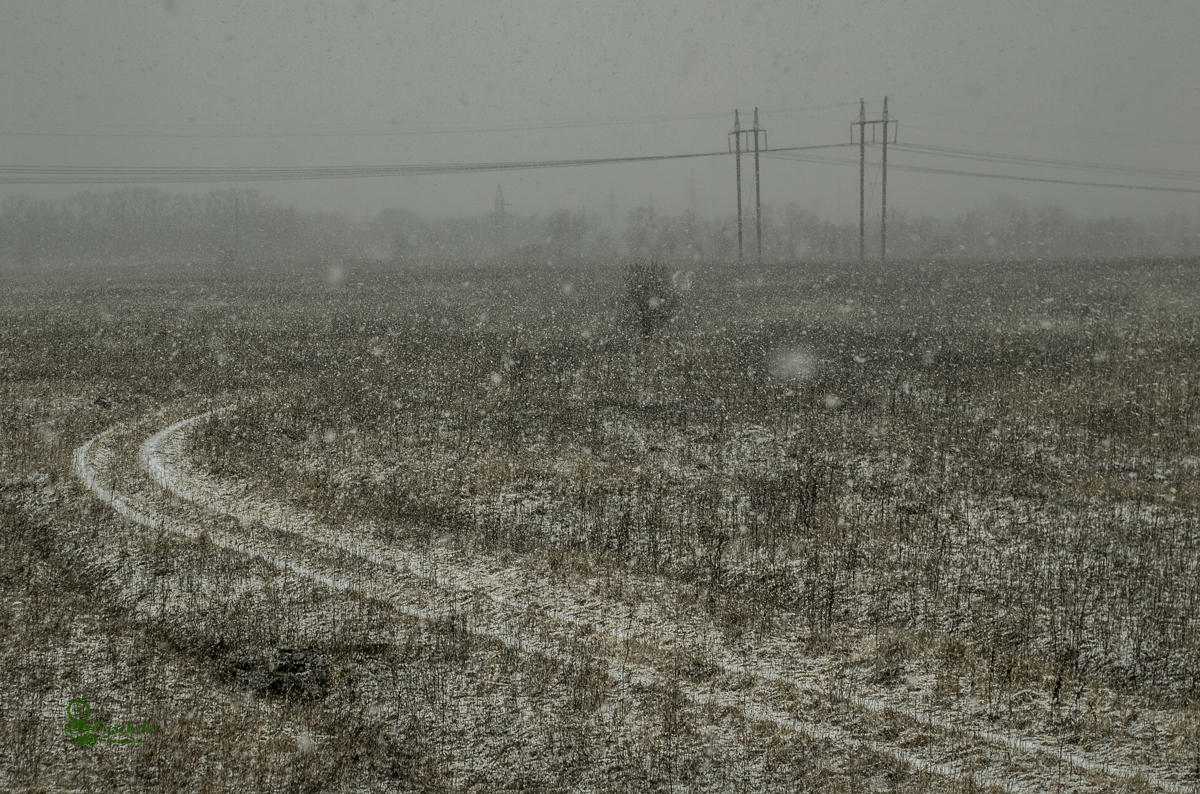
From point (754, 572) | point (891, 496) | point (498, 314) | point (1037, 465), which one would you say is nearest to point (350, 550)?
point (754, 572)

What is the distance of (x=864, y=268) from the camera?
5803 cm

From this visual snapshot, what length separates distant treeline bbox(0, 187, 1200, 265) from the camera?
108 meters

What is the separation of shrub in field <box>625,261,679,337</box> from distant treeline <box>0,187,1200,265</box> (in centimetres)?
6372

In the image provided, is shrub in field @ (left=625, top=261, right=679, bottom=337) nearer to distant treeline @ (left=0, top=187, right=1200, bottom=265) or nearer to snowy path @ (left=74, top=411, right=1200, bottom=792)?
snowy path @ (left=74, top=411, right=1200, bottom=792)

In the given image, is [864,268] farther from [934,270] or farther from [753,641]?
[753,641]

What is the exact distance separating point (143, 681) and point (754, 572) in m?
7.07

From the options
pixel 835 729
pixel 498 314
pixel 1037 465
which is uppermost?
pixel 498 314

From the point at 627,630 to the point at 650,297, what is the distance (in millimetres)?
21318

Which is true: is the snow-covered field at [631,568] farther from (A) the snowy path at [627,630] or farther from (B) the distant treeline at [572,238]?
(B) the distant treeline at [572,238]

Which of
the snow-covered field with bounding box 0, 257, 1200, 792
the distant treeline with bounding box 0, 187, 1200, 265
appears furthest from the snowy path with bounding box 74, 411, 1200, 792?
the distant treeline with bounding box 0, 187, 1200, 265

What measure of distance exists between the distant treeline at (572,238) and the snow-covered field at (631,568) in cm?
7550

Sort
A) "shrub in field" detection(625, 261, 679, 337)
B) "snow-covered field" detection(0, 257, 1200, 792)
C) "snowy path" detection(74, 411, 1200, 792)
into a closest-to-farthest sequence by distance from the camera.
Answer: "snowy path" detection(74, 411, 1200, 792) < "snow-covered field" detection(0, 257, 1200, 792) < "shrub in field" detection(625, 261, 679, 337)

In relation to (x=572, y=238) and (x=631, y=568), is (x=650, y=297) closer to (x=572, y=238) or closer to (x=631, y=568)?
(x=631, y=568)

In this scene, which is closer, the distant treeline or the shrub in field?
the shrub in field
